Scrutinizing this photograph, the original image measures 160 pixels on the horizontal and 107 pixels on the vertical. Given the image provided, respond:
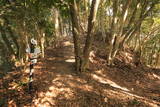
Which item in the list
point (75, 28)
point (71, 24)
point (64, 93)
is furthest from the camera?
point (71, 24)

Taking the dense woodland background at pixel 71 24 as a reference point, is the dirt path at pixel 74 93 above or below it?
below

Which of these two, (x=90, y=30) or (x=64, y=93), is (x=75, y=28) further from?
(x=64, y=93)

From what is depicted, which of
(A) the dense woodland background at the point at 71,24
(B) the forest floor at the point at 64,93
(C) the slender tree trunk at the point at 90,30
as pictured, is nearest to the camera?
(B) the forest floor at the point at 64,93

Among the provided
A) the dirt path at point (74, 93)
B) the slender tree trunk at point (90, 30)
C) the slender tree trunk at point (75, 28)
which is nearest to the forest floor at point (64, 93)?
the dirt path at point (74, 93)

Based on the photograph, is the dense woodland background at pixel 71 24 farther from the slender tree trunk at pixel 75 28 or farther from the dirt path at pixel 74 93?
the dirt path at pixel 74 93

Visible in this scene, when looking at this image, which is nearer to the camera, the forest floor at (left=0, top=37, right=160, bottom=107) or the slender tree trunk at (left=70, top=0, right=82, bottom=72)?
the forest floor at (left=0, top=37, right=160, bottom=107)

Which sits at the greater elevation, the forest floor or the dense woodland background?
the dense woodland background

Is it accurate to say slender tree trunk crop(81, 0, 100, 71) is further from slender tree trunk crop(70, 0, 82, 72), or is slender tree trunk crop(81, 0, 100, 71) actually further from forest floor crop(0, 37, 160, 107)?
forest floor crop(0, 37, 160, 107)

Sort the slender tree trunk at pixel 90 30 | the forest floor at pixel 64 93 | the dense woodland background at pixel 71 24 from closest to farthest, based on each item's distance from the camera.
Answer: the forest floor at pixel 64 93, the slender tree trunk at pixel 90 30, the dense woodland background at pixel 71 24

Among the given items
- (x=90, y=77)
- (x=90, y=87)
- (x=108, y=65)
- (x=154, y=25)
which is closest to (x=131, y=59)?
(x=108, y=65)

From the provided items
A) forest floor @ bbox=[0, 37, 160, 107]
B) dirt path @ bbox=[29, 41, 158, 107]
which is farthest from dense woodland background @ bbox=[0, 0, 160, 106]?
dirt path @ bbox=[29, 41, 158, 107]

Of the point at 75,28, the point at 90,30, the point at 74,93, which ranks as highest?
the point at 75,28

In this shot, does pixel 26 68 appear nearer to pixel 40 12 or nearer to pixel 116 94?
pixel 40 12

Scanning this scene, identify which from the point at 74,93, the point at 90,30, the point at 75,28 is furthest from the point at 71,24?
the point at 74,93
